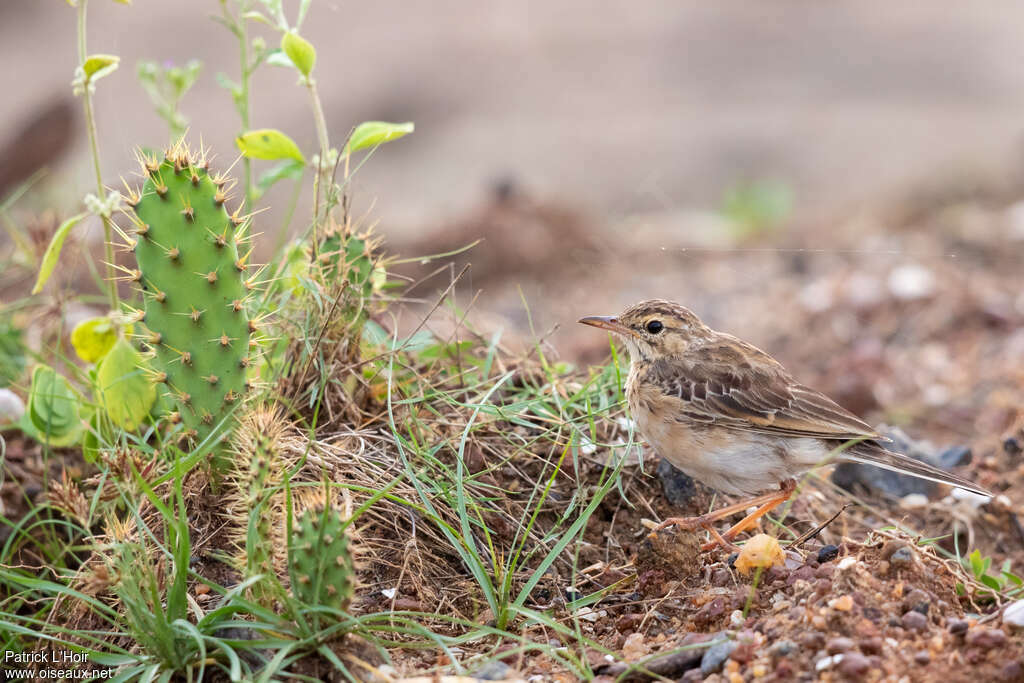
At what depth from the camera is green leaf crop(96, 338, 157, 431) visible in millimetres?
4398

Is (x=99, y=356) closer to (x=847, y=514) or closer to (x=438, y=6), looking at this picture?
(x=847, y=514)

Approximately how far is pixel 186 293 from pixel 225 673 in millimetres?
1339

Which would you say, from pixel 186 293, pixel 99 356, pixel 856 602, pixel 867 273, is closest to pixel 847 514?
pixel 856 602

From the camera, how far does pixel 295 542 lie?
3.33 meters

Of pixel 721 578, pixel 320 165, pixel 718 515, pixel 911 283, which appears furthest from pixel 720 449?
pixel 911 283

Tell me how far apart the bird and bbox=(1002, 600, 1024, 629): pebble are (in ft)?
2.94

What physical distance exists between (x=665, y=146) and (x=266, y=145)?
11410mm

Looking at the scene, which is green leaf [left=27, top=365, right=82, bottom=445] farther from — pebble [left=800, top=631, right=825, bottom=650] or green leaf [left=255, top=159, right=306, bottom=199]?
pebble [left=800, top=631, right=825, bottom=650]

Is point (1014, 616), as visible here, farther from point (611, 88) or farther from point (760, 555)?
point (611, 88)

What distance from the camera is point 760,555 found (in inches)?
156

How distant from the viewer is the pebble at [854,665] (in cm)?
324

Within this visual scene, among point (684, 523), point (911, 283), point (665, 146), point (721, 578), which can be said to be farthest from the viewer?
point (665, 146)

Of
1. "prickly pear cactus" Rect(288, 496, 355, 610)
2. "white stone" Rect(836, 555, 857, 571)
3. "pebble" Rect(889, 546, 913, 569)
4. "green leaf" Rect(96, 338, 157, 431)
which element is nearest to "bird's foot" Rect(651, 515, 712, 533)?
"white stone" Rect(836, 555, 857, 571)

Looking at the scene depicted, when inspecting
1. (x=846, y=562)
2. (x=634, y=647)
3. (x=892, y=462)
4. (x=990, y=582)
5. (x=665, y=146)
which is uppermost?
(x=846, y=562)
